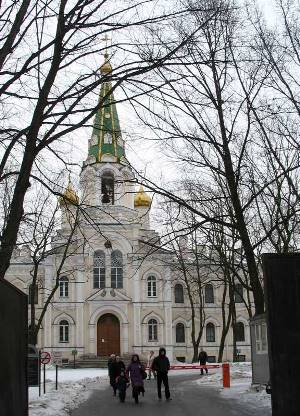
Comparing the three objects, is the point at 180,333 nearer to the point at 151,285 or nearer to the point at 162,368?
the point at 151,285

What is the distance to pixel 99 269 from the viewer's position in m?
57.0

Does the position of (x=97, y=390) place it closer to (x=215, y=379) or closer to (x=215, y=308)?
(x=215, y=379)

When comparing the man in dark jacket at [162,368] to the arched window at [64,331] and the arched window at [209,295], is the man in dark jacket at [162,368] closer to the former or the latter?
the arched window at [64,331]

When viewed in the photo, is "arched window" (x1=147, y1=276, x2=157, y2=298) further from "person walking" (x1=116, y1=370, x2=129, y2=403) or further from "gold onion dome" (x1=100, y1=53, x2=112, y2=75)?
"gold onion dome" (x1=100, y1=53, x2=112, y2=75)

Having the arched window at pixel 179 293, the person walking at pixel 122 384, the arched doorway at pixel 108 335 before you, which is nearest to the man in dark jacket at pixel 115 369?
the person walking at pixel 122 384

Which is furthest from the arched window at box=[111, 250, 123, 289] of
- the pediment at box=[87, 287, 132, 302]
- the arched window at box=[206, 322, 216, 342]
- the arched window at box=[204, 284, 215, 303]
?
the arched window at box=[206, 322, 216, 342]

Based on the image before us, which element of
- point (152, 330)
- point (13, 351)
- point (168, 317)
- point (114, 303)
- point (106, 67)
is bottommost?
point (152, 330)

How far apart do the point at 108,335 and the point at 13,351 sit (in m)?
45.7

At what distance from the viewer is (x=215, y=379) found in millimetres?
30750

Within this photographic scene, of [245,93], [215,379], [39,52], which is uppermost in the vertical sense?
[245,93]

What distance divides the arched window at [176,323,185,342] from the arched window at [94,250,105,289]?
323 inches

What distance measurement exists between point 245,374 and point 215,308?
28.4 m

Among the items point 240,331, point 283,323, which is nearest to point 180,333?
point 240,331

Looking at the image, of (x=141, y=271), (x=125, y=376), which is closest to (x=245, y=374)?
(x=125, y=376)
